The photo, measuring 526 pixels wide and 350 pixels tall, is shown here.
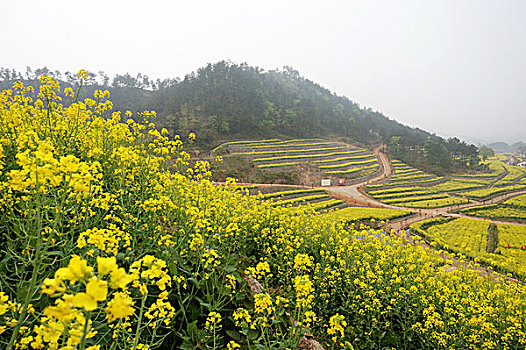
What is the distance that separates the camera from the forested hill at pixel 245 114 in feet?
182

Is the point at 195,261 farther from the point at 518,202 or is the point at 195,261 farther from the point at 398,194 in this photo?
the point at 518,202

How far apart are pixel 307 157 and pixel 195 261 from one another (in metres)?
40.8

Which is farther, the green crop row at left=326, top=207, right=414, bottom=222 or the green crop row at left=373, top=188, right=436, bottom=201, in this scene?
the green crop row at left=373, top=188, right=436, bottom=201

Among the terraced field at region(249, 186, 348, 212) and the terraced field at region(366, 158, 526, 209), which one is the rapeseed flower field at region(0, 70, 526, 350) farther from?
the terraced field at region(366, 158, 526, 209)

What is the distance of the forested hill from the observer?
55.6 metres

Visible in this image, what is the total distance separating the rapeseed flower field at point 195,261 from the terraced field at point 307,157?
30936 mm

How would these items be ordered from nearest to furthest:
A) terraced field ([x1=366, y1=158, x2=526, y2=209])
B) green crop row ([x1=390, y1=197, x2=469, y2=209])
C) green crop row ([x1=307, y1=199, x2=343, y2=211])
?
green crop row ([x1=307, y1=199, x2=343, y2=211]) → green crop row ([x1=390, y1=197, x2=469, y2=209]) → terraced field ([x1=366, y1=158, x2=526, y2=209])

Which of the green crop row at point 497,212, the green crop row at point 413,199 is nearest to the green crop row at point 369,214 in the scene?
the green crop row at point 413,199

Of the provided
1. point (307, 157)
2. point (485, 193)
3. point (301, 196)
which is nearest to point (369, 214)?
point (301, 196)

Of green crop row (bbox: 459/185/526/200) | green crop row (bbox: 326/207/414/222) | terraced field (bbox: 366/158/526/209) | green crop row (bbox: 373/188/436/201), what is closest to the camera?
green crop row (bbox: 326/207/414/222)

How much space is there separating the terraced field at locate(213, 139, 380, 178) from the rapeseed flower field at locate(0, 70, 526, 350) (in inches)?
1218

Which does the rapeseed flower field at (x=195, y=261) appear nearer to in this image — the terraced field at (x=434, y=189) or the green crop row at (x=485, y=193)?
the terraced field at (x=434, y=189)

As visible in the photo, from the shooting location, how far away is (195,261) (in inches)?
120

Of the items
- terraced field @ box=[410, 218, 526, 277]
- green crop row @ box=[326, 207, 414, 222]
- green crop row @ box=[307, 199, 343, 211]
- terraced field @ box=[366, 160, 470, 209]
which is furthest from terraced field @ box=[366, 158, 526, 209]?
green crop row @ box=[307, 199, 343, 211]
